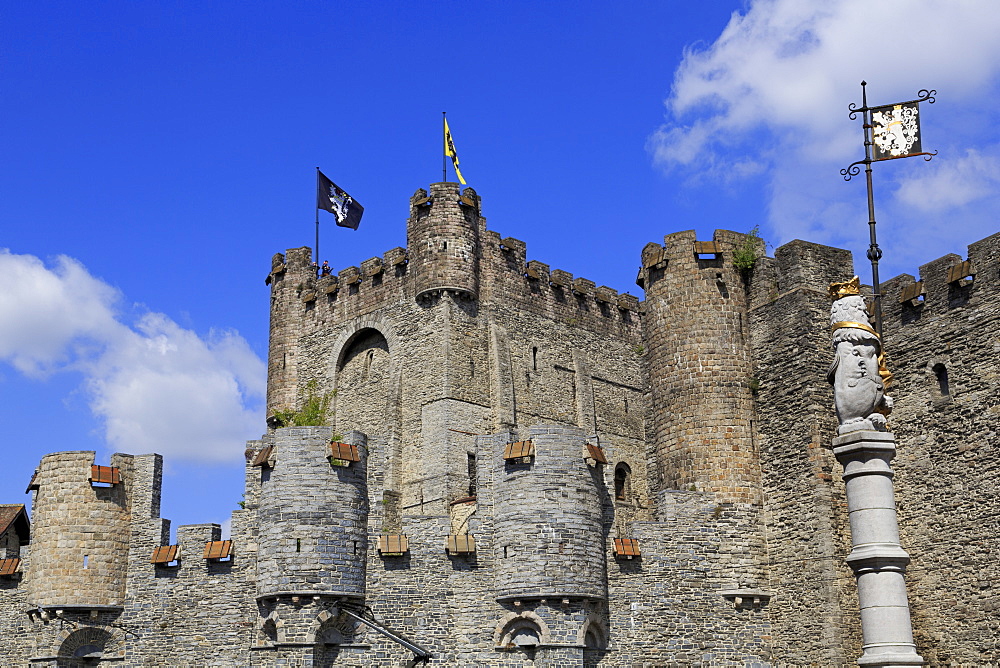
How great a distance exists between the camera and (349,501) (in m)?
26.4

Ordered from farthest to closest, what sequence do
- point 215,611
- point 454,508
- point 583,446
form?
point 454,508
point 215,611
point 583,446

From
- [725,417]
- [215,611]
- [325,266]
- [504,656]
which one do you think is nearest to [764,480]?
[725,417]

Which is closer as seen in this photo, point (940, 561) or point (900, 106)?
point (900, 106)

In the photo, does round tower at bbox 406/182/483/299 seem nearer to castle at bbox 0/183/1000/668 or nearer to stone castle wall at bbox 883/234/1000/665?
castle at bbox 0/183/1000/668

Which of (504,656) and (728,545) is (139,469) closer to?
(504,656)

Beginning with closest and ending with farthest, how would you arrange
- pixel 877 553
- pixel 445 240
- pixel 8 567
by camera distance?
pixel 877 553
pixel 8 567
pixel 445 240

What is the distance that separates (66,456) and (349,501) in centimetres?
935

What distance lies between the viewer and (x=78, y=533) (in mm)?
30266

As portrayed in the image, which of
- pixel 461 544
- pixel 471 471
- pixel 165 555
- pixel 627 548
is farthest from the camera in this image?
pixel 471 471

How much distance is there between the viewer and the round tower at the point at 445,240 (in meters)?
38.4

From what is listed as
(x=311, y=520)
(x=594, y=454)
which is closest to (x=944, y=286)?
(x=594, y=454)

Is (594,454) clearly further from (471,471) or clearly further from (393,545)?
(471,471)

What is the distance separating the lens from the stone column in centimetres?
1552

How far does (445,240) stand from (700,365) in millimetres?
12824
